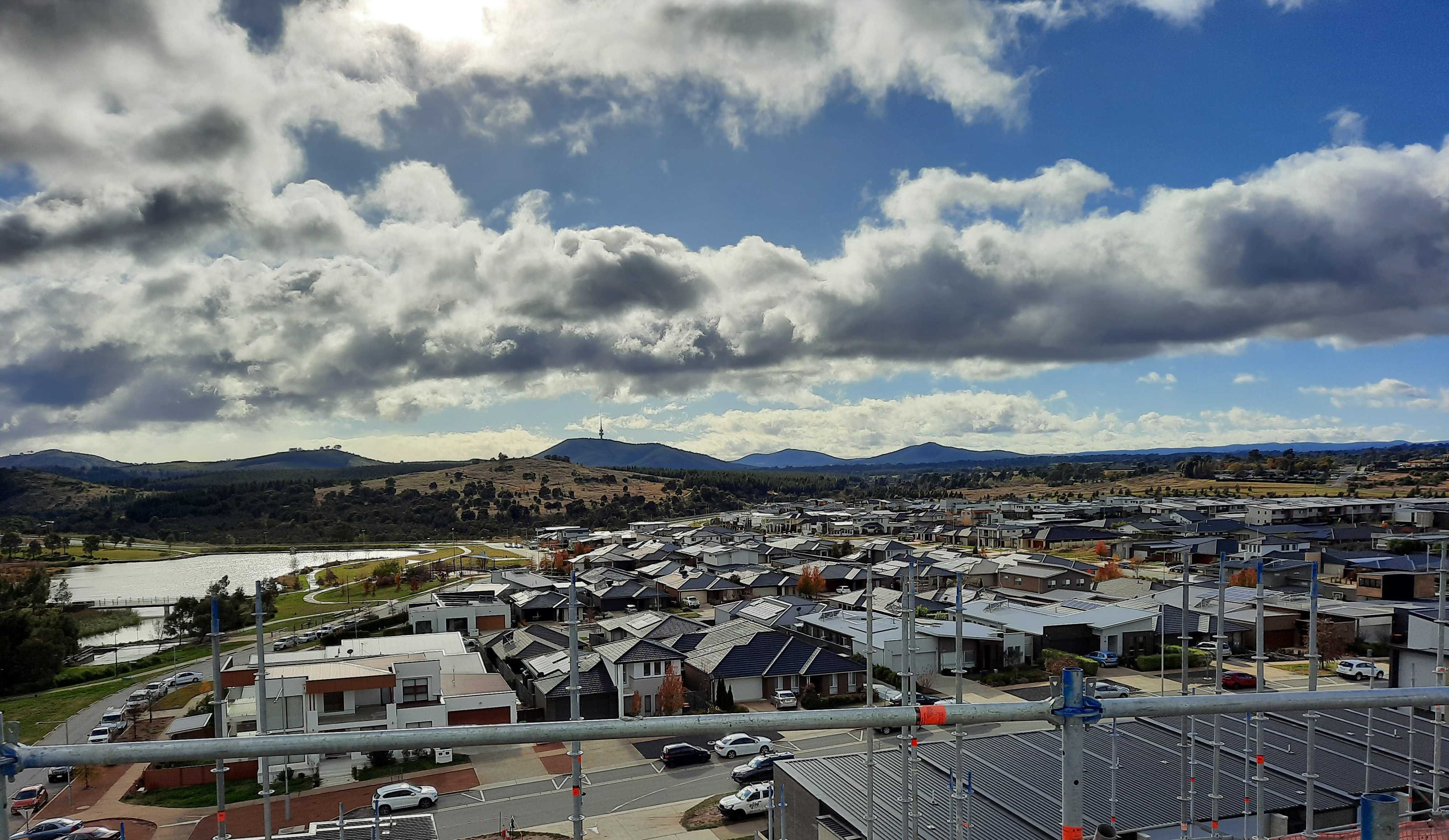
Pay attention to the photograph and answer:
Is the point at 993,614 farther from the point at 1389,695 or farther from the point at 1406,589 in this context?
the point at 1389,695

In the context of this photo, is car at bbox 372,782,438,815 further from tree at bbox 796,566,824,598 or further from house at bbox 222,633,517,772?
tree at bbox 796,566,824,598

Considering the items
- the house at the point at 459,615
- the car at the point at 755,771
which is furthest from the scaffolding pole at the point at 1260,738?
the house at the point at 459,615

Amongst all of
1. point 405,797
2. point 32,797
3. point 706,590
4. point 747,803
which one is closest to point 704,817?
point 747,803

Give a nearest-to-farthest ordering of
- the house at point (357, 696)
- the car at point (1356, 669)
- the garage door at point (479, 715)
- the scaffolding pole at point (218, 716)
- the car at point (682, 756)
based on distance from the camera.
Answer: the scaffolding pole at point (218, 716) → the car at point (682, 756) → the house at point (357, 696) → the garage door at point (479, 715) → the car at point (1356, 669)

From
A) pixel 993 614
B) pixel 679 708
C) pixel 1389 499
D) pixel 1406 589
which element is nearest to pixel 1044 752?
pixel 679 708

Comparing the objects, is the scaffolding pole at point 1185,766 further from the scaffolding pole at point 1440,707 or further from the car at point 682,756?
the car at point 682,756

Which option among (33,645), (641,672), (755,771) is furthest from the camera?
(33,645)

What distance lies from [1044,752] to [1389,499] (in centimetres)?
7185

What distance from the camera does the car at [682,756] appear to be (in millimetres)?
18391

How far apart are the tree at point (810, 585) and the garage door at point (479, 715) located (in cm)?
2215

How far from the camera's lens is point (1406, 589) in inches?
1294

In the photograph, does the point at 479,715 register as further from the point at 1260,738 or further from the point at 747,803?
the point at 1260,738

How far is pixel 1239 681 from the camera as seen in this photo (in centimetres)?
2438

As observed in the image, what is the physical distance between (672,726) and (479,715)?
21.2m
